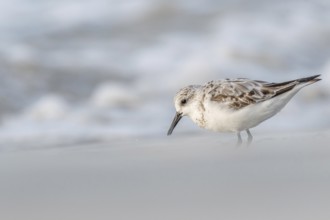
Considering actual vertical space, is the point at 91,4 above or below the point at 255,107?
above

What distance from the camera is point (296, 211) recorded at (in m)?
3.71

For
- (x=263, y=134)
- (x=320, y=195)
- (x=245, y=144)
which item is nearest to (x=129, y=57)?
(x=263, y=134)

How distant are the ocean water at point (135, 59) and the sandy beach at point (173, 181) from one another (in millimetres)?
818

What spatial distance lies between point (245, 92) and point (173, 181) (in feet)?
3.65

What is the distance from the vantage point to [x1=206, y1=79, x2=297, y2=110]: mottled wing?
5.37m

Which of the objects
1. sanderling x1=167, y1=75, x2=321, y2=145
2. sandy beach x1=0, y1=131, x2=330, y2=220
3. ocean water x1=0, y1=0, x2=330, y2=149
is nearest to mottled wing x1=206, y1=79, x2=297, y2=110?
sanderling x1=167, y1=75, x2=321, y2=145

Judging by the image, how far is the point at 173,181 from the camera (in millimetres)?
4461

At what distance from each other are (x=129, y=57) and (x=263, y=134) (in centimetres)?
249

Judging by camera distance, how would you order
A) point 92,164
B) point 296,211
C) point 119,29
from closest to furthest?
1. point 296,211
2. point 92,164
3. point 119,29

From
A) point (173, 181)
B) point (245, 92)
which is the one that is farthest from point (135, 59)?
point (173, 181)

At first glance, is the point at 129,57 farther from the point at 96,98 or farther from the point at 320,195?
the point at 320,195

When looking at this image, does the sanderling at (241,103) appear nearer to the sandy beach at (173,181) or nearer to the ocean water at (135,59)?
the sandy beach at (173,181)

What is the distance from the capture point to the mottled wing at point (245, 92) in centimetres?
537

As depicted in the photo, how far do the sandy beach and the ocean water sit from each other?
0.82 meters
